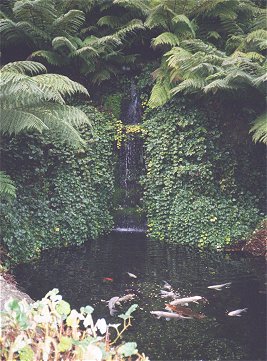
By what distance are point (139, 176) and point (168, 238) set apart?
1.48 metres

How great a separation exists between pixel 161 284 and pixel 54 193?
7.73 ft

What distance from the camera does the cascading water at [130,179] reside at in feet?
22.3

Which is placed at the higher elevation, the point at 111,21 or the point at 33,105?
the point at 111,21

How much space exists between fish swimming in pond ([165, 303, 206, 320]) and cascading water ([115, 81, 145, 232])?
11.0ft

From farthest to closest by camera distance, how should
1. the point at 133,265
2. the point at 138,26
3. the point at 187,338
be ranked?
the point at 138,26, the point at 133,265, the point at 187,338

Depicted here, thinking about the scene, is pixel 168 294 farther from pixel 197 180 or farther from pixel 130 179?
pixel 130 179

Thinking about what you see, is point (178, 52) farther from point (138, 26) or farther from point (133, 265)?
point (133, 265)

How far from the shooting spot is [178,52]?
19.7 feet

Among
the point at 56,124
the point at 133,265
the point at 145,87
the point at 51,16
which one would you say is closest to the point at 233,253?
the point at 133,265

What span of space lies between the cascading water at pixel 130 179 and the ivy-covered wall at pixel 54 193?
383 mm

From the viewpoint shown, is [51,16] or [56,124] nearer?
[56,124]

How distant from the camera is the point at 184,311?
330 centimetres

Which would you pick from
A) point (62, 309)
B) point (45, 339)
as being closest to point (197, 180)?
point (62, 309)

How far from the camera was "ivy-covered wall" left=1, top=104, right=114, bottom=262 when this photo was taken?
4.82m
